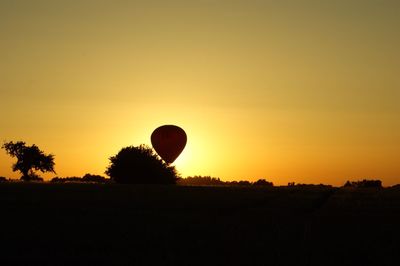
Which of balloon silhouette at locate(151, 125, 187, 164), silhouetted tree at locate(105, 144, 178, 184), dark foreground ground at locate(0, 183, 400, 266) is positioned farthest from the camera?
silhouetted tree at locate(105, 144, 178, 184)

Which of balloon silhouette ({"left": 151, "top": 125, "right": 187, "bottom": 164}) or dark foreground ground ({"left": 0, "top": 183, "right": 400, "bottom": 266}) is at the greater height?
balloon silhouette ({"left": 151, "top": 125, "right": 187, "bottom": 164})

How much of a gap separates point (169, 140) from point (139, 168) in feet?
25.6

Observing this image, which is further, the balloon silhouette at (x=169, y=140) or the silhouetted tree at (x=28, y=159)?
the silhouetted tree at (x=28, y=159)

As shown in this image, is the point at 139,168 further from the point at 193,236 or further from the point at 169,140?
the point at 193,236

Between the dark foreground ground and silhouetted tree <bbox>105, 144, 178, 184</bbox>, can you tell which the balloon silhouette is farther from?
the dark foreground ground

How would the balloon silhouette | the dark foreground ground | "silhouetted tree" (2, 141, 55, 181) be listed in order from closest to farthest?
1. the dark foreground ground
2. the balloon silhouette
3. "silhouetted tree" (2, 141, 55, 181)

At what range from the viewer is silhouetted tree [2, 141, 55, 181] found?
133625 mm

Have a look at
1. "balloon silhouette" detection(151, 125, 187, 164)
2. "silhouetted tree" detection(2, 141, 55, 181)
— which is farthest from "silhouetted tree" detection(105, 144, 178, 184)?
"silhouetted tree" detection(2, 141, 55, 181)

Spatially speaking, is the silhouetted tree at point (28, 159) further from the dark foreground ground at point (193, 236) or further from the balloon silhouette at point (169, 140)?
the dark foreground ground at point (193, 236)

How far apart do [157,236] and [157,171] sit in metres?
71.1

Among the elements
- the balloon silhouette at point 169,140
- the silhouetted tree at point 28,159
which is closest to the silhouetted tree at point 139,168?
the balloon silhouette at point 169,140

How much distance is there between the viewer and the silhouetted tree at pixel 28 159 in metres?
134

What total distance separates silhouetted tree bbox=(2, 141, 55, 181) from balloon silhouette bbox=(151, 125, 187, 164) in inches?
1902

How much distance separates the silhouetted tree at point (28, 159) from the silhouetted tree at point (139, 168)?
132 feet
